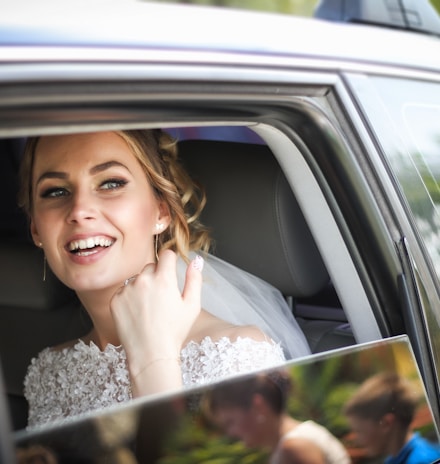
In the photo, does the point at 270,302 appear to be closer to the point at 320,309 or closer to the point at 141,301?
the point at 320,309

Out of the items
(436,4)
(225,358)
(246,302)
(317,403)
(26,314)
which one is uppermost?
(436,4)

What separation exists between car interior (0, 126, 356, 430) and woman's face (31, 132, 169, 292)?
0.32 metres

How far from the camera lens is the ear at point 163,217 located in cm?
211

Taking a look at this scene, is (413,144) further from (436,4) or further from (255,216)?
(436,4)

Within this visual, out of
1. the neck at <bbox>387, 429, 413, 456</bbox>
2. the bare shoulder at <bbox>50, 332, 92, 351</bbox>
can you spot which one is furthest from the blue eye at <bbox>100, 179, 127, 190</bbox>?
the neck at <bbox>387, 429, 413, 456</bbox>

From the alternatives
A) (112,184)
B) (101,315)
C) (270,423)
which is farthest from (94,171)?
(270,423)

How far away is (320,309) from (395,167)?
1098 mm

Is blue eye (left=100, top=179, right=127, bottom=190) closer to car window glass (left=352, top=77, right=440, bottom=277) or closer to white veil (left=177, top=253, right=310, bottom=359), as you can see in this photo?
white veil (left=177, top=253, right=310, bottom=359)

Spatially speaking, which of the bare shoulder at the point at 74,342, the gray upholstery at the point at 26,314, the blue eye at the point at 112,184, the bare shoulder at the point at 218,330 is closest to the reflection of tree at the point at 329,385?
the bare shoulder at the point at 218,330

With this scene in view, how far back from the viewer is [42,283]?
2.67m

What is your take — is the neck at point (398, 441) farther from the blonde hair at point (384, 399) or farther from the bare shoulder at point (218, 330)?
A: the bare shoulder at point (218, 330)

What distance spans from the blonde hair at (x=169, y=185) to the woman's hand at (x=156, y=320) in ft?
1.64

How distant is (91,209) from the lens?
1852 mm

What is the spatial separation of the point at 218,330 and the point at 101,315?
0.36m
